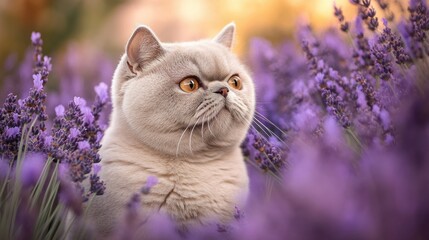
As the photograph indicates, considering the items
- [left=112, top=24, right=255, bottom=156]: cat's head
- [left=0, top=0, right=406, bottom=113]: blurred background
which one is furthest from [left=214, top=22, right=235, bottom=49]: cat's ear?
[left=0, top=0, right=406, bottom=113]: blurred background

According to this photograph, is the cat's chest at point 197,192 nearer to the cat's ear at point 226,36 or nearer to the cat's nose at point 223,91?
the cat's nose at point 223,91

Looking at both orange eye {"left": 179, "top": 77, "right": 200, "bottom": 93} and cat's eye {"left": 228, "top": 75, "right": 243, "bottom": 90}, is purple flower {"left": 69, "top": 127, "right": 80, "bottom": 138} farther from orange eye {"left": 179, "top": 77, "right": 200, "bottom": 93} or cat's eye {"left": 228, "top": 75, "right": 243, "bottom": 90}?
cat's eye {"left": 228, "top": 75, "right": 243, "bottom": 90}

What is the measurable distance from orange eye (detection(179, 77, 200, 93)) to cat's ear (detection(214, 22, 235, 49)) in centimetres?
47

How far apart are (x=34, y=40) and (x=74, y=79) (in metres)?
1.40

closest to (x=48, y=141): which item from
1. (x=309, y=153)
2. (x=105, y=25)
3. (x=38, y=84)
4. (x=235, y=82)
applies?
(x=38, y=84)

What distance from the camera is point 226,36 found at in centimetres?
223

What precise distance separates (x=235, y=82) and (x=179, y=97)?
31 cm

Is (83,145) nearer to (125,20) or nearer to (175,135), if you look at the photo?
(175,135)

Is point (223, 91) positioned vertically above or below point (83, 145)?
above

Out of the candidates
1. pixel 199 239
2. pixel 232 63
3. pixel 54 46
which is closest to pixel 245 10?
pixel 54 46

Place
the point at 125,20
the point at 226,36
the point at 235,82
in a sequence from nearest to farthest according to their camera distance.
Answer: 1. the point at 235,82
2. the point at 226,36
3. the point at 125,20

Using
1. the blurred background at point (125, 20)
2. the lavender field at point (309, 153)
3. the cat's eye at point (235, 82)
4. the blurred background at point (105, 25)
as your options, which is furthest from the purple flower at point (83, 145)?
the blurred background at point (125, 20)

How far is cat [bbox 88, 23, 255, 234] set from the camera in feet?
5.44

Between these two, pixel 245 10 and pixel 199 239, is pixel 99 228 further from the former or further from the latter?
pixel 245 10
